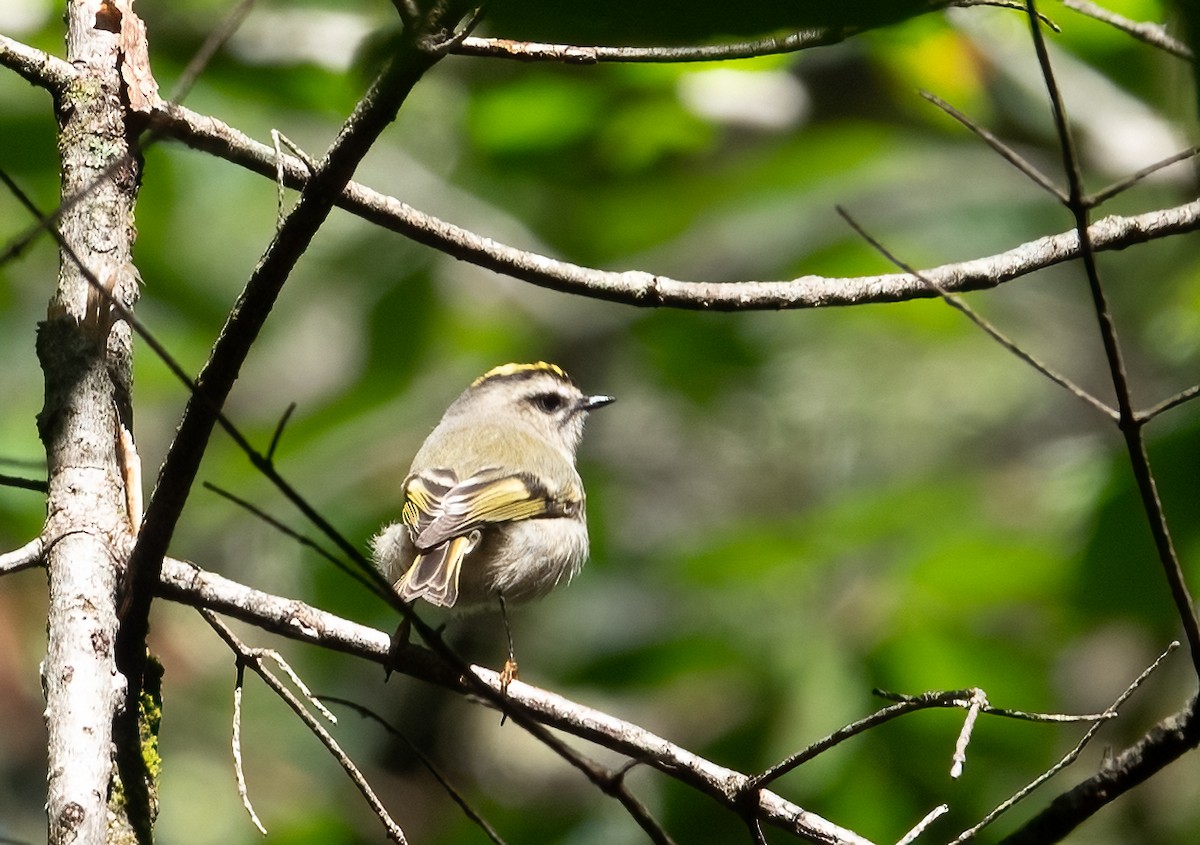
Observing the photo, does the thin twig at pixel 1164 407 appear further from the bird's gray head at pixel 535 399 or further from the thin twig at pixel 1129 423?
the bird's gray head at pixel 535 399

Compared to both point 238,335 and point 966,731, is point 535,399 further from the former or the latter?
point 966,731

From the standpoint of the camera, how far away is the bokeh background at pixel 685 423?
377 centimetres

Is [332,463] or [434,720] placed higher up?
[332,463]

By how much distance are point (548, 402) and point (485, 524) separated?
1531 millimetres

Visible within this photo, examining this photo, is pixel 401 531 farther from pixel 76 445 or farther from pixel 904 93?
pixel 904 93

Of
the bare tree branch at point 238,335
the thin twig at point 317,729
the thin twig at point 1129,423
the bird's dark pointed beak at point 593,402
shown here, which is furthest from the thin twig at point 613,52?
the bird's dark pointed beak at point 593,402

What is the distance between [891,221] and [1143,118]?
Answer: 985 millimetres

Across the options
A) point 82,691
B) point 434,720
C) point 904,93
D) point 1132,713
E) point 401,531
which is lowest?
point 82,691

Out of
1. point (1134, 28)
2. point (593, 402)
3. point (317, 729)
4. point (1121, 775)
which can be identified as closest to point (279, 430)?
point (317, 729)

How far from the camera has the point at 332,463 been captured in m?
4.95

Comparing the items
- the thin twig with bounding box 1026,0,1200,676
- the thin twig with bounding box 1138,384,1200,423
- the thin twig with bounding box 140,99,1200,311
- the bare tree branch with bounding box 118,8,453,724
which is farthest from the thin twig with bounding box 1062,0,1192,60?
the bare tree branch with bounding box 118,8,453,724

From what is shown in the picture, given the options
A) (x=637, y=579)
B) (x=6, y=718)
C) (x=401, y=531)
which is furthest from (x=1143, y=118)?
(x=6, y=718)

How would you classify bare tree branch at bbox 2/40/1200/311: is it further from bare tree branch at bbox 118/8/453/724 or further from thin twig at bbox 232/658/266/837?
thin twig at bbox 232/658/266/837

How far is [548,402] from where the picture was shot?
203 inches
